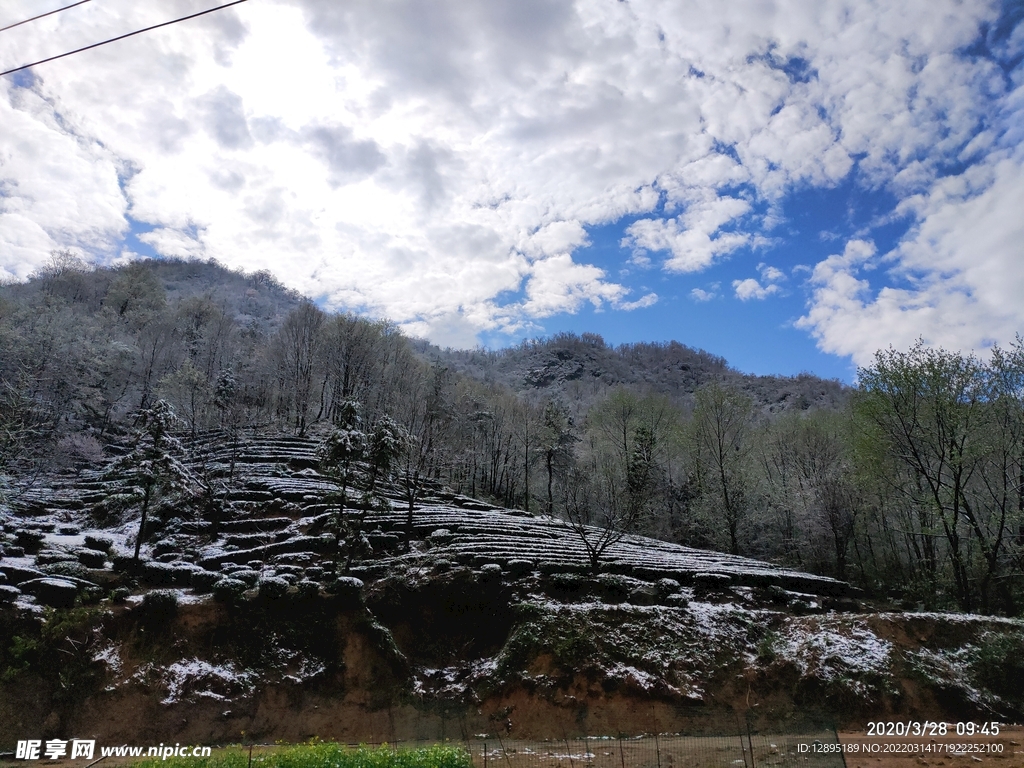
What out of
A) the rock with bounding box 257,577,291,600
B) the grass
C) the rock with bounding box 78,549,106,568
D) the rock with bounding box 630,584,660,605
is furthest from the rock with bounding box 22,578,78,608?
the rock with bounding box 630,584,660,605

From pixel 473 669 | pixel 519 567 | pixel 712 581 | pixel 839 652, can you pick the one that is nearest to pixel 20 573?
pixel 473 669

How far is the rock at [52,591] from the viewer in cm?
1814

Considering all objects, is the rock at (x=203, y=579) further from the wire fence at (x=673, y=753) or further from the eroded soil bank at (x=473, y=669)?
the wire fence at (x=673, y=753)

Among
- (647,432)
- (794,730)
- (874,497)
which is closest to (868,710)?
(794,730)

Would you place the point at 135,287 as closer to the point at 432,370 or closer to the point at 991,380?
the point at 432,370

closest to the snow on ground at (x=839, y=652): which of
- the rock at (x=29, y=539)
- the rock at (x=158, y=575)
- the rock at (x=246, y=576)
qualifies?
the rock at (x=246, y=576)

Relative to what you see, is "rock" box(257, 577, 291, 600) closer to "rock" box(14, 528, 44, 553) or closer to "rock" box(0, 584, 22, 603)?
"rock" box(0, 584, 22, 603)

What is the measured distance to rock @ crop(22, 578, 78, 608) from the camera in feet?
59.5

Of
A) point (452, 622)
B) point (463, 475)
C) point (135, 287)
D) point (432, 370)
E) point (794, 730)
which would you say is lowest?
point (794, 730)

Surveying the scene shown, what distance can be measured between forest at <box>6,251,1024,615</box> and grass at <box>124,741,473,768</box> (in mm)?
15322

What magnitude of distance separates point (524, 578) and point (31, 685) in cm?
1658

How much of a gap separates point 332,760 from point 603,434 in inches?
1624

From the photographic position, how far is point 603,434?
48.9m

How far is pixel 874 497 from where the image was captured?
3172cm
